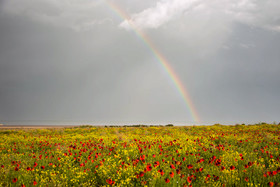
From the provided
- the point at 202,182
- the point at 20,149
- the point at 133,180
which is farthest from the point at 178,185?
the point at 20,149

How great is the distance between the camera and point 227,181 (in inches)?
196

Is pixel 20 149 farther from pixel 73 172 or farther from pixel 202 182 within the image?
pixel 202 182

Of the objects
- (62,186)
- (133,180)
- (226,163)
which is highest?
(226,163)

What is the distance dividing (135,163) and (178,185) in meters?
1.96

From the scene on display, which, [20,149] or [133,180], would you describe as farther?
[20,149]

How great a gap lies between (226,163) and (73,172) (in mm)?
4831

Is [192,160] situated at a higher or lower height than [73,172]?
higher

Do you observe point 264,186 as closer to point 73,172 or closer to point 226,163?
point 226,163

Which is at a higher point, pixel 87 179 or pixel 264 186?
pixel 264 186

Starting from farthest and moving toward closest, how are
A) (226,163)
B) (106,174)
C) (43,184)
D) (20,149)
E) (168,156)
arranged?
(20,149) → (168,156) → (226,163) → (106,174) → (43,184)

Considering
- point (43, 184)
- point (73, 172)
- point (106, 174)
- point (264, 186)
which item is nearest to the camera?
point (264, 186)

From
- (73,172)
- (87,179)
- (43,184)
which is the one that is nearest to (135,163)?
(87,179)

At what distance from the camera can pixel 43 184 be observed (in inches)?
202

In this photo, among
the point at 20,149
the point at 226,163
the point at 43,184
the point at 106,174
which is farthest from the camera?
the point at 20,149
